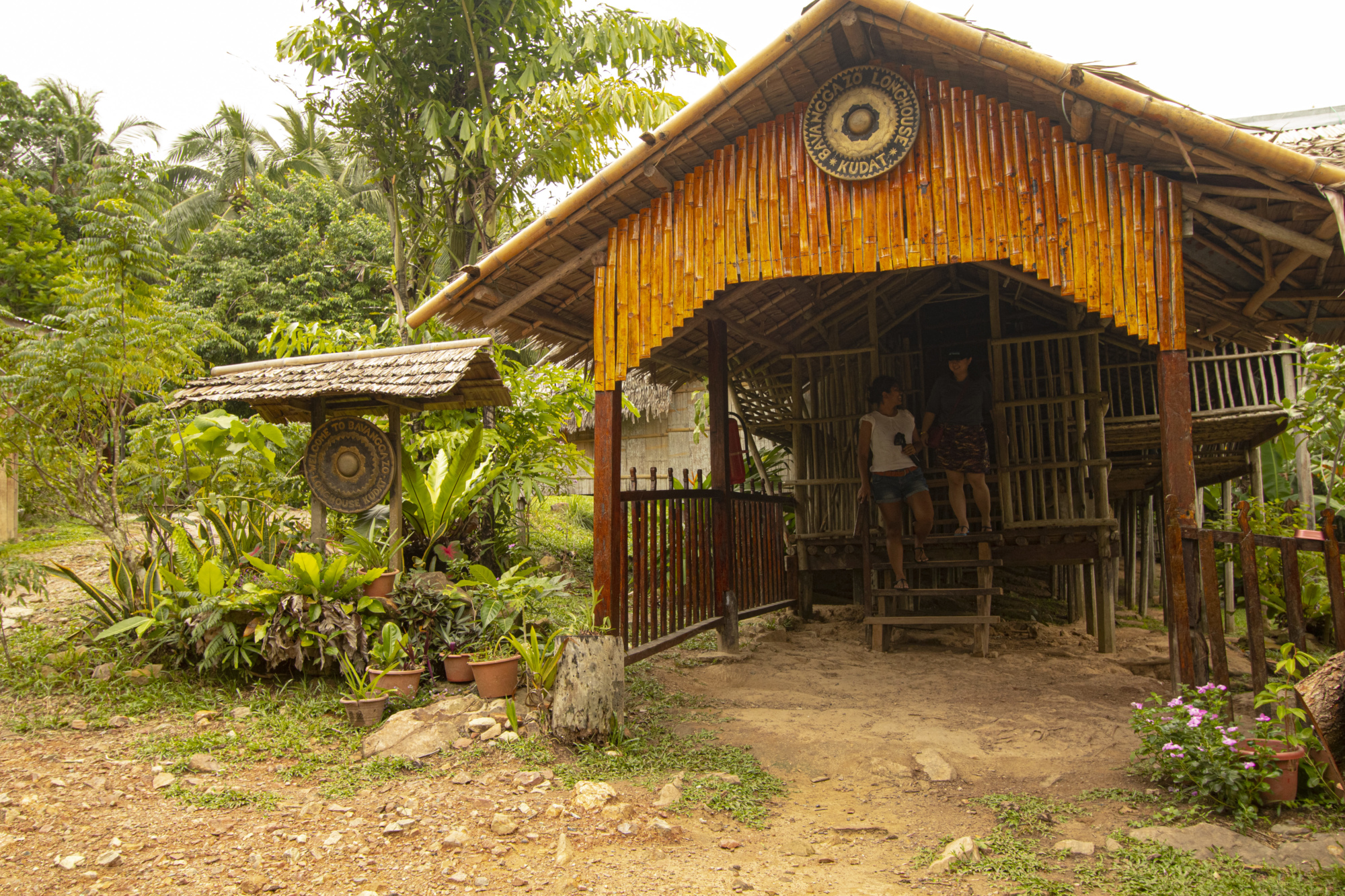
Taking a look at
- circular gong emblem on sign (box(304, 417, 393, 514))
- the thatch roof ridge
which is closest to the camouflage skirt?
the thatch roof ridge

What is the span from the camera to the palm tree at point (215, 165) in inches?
940

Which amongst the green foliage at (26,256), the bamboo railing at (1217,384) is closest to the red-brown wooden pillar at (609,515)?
the bamboo railing at (1217,384)

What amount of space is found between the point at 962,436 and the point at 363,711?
5499mm

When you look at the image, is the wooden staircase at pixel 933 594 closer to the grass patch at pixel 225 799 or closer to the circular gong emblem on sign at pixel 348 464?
the circular gong emblem on sign at pixel 348 464

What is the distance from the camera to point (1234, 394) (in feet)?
28.8

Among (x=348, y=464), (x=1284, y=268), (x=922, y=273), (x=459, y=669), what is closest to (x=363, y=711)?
(x=459, y=669)

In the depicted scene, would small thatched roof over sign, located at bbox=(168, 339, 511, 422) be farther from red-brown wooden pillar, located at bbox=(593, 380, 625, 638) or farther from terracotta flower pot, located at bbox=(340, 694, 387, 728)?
terracotta flower pot, located at bbox=(340, 694, 387, 728)

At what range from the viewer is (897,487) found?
743 cm

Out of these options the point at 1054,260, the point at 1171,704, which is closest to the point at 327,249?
the point at 1054,260

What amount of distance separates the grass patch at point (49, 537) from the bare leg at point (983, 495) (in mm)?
9347

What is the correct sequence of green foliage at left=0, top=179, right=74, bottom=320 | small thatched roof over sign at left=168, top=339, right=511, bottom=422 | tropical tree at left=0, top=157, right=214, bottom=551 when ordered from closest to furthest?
tropical tree at left=0, top=157, right=214, bottom=551 → small thatched roof over sign at left=168, top=339, right=511, bottom=422 → green foliage at left=0, top=179, right=74, bottom=320

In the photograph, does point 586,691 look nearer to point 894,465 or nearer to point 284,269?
point 894,465

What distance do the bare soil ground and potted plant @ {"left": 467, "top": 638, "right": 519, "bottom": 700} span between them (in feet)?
2.08

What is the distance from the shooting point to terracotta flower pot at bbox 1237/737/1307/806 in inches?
130
